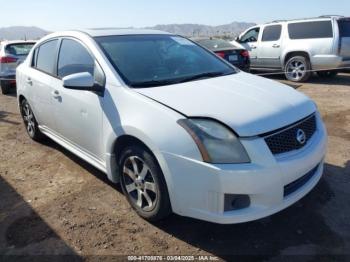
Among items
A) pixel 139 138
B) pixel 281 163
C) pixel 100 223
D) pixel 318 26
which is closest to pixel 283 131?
pixel 281 163

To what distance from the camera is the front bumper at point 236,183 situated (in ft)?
8.96

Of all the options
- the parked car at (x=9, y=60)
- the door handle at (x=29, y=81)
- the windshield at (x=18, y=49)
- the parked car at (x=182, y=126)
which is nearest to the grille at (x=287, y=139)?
the parked car at (x=182, y=126)

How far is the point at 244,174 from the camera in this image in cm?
272

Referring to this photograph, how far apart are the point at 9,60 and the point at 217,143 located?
9.17 meters

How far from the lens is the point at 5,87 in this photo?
10.4 meters

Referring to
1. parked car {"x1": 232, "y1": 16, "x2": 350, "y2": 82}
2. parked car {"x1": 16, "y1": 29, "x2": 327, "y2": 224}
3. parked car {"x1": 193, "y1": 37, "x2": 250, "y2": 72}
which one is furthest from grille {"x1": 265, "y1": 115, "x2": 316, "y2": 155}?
parked car {"x1": 232, "y1": 16, "x2": 350, "y2": 82}

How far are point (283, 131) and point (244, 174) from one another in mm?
539

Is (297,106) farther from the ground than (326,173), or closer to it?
farther from the ground

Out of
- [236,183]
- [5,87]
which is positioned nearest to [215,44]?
[5,87]

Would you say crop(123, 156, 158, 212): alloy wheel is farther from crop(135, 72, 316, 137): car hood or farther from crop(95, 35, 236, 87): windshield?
crop(95, 35, 236, 87): windshield

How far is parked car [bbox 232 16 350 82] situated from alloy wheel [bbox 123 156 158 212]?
8386 mm

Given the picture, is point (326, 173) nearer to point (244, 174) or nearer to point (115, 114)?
point (244, 174)

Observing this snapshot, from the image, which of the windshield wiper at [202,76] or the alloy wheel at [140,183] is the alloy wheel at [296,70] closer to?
the windshield wiper at [202,76]

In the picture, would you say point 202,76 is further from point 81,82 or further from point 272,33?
point 272,33
